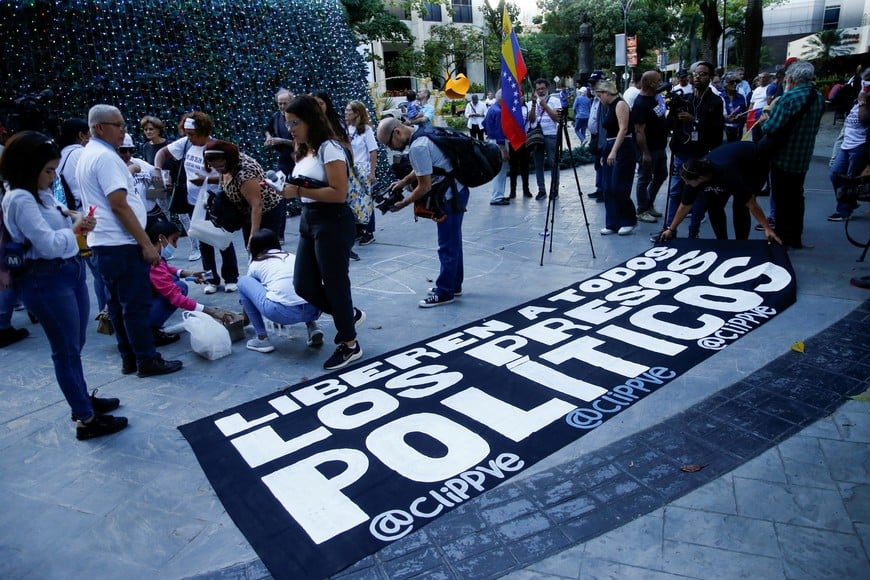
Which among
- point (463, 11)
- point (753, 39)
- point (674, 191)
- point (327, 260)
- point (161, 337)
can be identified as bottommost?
point (161, 337)

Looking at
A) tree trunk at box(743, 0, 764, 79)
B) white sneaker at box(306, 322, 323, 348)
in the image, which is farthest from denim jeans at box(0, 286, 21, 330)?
tree trunk at box(743, 0, 764, 79)

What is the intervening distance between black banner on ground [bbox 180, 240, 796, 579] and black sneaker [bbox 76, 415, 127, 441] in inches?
17.3

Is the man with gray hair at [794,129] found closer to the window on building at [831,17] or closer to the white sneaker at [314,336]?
the white sneaker at [314,336]

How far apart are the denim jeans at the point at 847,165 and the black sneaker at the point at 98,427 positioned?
7.27 meters

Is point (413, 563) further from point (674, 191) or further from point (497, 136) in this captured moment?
point (497, 136)

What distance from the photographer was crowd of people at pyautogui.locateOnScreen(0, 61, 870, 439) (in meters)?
3.42

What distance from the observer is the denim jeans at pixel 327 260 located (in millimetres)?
4121

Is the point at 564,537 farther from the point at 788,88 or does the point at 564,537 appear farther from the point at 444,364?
the point at 788,88

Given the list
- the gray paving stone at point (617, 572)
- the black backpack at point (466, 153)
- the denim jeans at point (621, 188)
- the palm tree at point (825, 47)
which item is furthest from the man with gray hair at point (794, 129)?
the palm tree at point (825, 47)

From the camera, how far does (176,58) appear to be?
357 inches

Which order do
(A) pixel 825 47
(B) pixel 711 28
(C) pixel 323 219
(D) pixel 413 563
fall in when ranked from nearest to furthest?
(D) pixel 413 563 → (C) pixel 323 219 → (B) pixel 711 28 → (A) pixel 825 47

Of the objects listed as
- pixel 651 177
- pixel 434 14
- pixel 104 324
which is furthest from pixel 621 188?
pixel 434 14

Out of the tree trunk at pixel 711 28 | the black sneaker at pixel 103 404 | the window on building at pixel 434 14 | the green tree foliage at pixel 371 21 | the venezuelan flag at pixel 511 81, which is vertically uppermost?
the window on building at pixel 434 14

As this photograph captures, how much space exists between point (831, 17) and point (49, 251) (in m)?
62.0
